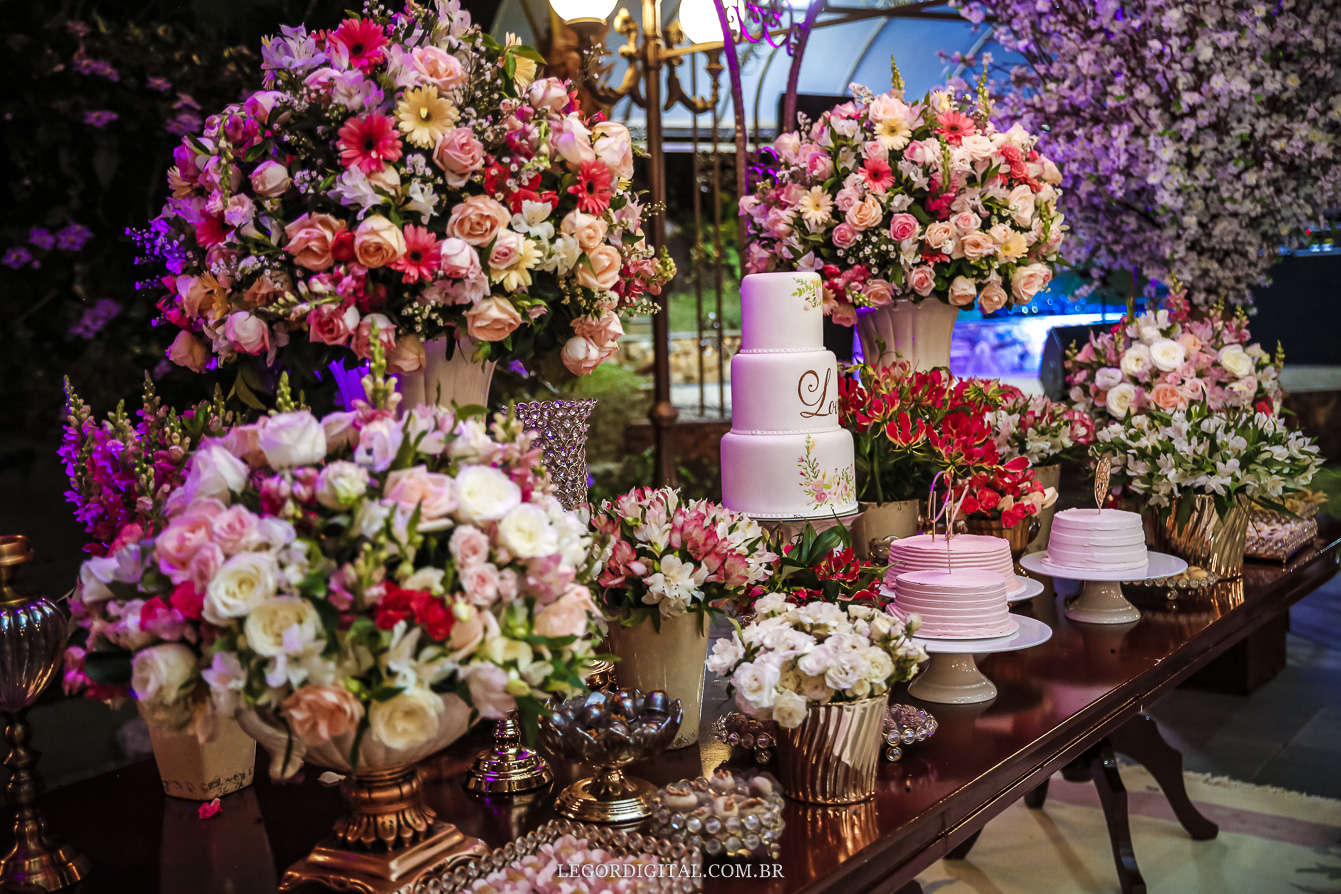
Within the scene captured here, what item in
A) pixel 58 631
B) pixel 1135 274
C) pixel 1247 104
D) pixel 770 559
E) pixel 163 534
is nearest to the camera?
pixel 163 534

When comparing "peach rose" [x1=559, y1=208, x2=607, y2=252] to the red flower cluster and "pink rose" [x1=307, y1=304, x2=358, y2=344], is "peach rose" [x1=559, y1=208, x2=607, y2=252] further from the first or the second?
the red flower cluster

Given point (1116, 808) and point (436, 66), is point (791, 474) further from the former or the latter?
point (1116, 808)

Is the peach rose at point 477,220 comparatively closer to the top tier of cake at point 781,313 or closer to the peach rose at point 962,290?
the top tier of cake at point 781,313

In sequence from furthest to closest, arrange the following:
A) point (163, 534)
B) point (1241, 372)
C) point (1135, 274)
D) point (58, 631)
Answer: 1. point (1135, 274)
2. point (1241, 372)
3. point (58, 631)
4. point (163, 534)

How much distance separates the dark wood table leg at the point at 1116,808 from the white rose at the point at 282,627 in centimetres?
219

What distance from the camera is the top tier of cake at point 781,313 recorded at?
2074 mm

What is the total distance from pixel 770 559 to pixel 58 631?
2.98ft

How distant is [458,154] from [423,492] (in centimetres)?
60

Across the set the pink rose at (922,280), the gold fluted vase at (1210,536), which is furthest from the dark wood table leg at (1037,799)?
the pink rose at (922,280)

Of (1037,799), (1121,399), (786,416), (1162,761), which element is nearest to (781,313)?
(786,416)

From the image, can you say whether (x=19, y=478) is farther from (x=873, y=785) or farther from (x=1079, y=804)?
(x=1079, y=804)

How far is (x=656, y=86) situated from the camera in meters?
4.32

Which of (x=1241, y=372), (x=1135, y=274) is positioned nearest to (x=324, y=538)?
(x=1241, y=372)

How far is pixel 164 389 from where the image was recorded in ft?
10.5
